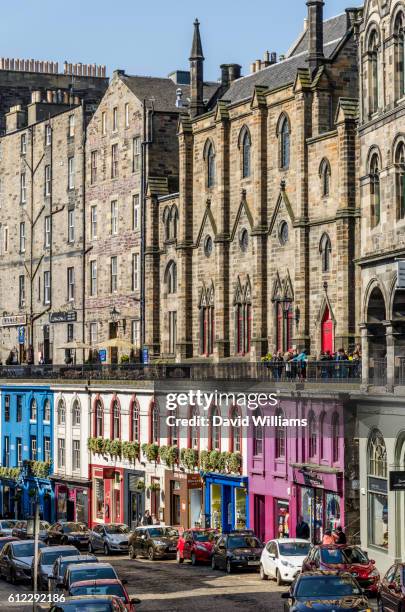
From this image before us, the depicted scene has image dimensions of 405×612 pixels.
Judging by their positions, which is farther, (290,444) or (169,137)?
(169,137)

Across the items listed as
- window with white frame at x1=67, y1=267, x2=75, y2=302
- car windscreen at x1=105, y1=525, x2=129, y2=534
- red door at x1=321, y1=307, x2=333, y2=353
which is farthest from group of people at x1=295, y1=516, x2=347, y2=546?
window with white frame at x1=67, y1=267, x2=75, y2=302

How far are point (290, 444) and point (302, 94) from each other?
17.5 m

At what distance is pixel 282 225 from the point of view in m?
→ 73.7

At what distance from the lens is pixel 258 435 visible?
64125 millimetres

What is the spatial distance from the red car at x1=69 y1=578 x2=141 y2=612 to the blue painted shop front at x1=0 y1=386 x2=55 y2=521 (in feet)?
152

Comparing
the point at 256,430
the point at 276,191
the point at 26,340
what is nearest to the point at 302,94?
the point at 276,191

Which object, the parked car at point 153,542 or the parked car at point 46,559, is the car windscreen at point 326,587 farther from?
the parked car at point 153,542

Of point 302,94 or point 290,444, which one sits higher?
point 302,94

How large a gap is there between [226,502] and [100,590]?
28403 millimetres

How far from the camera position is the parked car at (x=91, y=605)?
114 ft

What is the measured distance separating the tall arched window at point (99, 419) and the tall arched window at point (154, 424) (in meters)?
7.07

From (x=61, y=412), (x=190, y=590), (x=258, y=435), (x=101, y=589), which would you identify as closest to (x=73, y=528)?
(x=258, y=435)

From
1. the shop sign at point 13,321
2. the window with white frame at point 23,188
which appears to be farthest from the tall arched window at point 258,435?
the window with white frame at point 23,188

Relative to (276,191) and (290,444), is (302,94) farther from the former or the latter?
(290,444)
